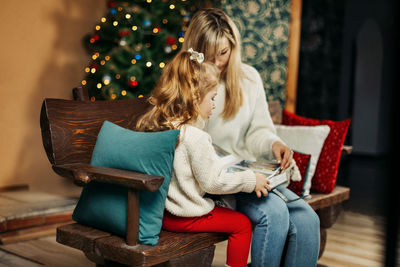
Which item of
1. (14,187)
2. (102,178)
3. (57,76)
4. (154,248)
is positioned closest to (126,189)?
(102,178)

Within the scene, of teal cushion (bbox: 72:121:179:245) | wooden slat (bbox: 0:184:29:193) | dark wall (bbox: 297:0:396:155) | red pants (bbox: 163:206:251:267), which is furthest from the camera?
dark wall (bbox: 297:0:396:155)

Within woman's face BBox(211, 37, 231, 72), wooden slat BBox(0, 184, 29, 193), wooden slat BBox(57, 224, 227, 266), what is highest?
woman's face BBox(211, 37, 231, 72)

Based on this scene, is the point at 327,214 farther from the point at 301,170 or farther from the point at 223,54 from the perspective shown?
the point at 223,54

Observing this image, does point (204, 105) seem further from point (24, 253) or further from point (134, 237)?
point (24, 253)

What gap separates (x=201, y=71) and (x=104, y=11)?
268 cm

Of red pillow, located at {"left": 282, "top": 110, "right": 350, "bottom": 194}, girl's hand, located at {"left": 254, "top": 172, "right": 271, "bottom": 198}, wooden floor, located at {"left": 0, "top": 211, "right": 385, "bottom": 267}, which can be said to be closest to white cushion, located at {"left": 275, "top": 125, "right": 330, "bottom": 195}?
red pillow, located at {"left": 282, "top": 110, "right": 350, "bottom": 194}

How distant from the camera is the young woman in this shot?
163 centimetres

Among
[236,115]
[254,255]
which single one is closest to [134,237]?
[254,255]

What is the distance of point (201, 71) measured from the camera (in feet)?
5.28

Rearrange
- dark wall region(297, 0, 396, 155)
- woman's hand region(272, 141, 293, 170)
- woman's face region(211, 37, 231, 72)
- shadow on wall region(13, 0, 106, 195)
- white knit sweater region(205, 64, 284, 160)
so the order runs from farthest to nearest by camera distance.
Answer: dark wall region(297, 0, 396, 155), shadow on wall region(13, 0, 106, 195), white knit sweater region(205, 64, 284, 160), woman's face region(211, 37, 231, 72), woman's hand region(272, 141, 293, 170)

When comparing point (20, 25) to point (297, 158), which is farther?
point (20, 25)

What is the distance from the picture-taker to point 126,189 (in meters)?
1.40

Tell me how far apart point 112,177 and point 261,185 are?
0.52 meters

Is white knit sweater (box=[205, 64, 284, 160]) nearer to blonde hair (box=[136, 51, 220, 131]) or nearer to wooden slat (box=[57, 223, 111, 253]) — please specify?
blonde hair (box=[136, 51, 220, 131])
